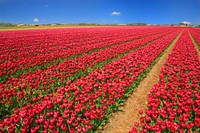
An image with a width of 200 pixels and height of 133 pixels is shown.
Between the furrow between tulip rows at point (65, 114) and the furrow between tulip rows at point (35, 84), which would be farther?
the furrow between tulip rows at point (35, 84)

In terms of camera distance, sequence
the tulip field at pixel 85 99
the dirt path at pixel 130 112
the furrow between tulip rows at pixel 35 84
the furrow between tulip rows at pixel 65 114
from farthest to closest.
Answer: the furrow between tulip rows at pixel 35 84
the dirt path at pixel 130 112
the tulip field at pixel 85 99
the furrow between tulip rows at pixel 65 114

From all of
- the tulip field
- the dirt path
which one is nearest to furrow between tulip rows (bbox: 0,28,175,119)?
the tulip field

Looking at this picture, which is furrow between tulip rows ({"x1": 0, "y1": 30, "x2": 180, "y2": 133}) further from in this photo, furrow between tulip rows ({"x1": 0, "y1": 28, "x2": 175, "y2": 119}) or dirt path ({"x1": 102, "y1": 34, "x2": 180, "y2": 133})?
furrow between tulip rows ({"x1": 0, "y1": 28, "x2": 175, "y2": 119})

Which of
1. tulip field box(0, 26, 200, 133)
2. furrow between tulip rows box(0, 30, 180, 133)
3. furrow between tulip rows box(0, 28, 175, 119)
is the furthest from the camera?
furrow between tulip rows box(0, 28, 175, 119)

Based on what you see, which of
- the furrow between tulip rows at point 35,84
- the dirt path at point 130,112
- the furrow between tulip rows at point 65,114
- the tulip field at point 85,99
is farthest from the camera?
the furrow between tulip rows at point 35,84

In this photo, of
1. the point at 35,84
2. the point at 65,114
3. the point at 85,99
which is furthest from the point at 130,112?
the point at 35,84

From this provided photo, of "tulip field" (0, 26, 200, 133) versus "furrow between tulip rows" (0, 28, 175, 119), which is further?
"furrow between tulip rows" (0, 28, 175, 119)

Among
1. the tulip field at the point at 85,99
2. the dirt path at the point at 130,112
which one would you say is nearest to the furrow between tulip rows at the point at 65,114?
the tulip field at the point at 85,99

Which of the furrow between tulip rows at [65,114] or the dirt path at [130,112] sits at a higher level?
the furrow between tulip rows at [65,114]

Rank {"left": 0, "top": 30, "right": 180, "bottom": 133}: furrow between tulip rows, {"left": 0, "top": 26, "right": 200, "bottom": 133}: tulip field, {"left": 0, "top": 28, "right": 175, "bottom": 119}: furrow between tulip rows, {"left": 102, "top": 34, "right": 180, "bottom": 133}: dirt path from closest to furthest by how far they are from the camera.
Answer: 1. {"left": 0, "top": 30, "right": 180, "bottom": 133}: furrow between tulip rows
2. {"left": 0, "top": 26, "right": 200, "bottom": 133}: tulip field
3. {"left": 102, "top": 34, "right": 180, "bottom": 133}: dirt path
4. {"left": 0, "top": 28, "right": 175, "bottom": 119}: furrow between tulip rows

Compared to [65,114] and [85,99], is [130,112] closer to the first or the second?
[85,99]

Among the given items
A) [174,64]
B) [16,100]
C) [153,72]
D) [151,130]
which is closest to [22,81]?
[16,100]

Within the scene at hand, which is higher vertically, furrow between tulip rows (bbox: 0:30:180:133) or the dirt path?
furrow between tulip rows (bbox: 0:30:180:133)

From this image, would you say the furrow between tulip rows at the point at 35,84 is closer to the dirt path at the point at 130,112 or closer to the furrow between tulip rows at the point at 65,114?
the furrow between tulip rows at the point at 65,114
